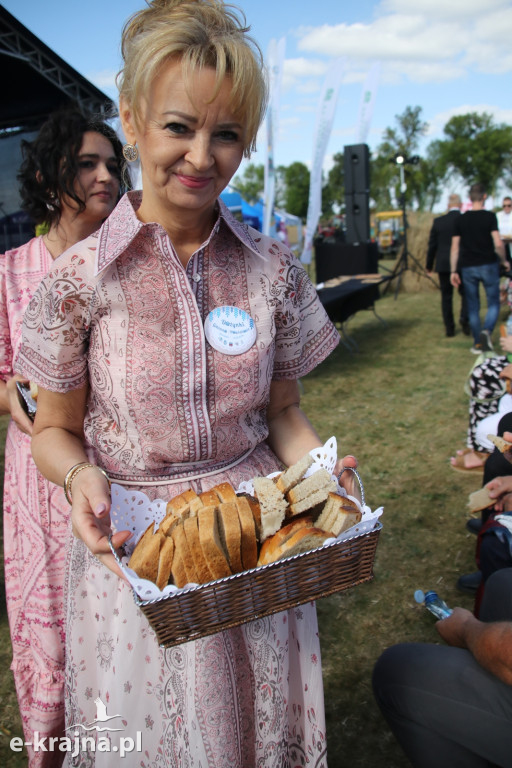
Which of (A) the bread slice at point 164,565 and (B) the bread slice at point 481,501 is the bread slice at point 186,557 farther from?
(B) the bread slice at point 481,501

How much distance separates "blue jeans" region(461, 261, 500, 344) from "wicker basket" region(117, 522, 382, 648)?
8.03m

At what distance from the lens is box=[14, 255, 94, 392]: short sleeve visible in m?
1.27

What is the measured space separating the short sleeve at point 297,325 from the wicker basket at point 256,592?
0.52 metres

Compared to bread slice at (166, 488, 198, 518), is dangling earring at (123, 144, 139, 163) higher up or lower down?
higher up

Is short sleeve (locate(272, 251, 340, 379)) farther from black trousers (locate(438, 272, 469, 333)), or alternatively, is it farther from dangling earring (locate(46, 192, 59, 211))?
black trousers (locate(438, 272, 469, 333))

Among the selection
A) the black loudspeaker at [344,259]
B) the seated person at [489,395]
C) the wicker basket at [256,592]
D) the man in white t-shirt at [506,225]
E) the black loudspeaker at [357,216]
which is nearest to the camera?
the wicker basket at [256,592]

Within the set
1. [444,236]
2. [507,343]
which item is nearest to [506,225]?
[444,236]

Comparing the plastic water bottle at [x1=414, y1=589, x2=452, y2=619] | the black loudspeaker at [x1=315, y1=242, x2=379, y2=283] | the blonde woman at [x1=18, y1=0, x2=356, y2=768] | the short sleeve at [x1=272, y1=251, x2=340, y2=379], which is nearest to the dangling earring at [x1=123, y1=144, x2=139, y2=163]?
the blonde woman at [x1=18, y1=0, x2=356, y2=768]

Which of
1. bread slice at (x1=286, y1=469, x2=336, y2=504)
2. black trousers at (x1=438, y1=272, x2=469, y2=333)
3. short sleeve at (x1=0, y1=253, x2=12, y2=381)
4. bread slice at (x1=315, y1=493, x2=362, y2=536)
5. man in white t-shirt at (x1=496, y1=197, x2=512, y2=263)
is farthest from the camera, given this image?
man in white t-shirt at (x1=496, y1=197, x2=512, y2=263)

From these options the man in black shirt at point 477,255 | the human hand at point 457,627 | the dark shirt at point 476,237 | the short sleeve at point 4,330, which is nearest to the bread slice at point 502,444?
the human hand at point 457,627

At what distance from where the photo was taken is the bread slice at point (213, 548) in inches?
42.3

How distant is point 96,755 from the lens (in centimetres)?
144

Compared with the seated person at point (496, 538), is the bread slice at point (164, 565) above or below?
above

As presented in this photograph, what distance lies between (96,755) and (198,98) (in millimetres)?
1579
